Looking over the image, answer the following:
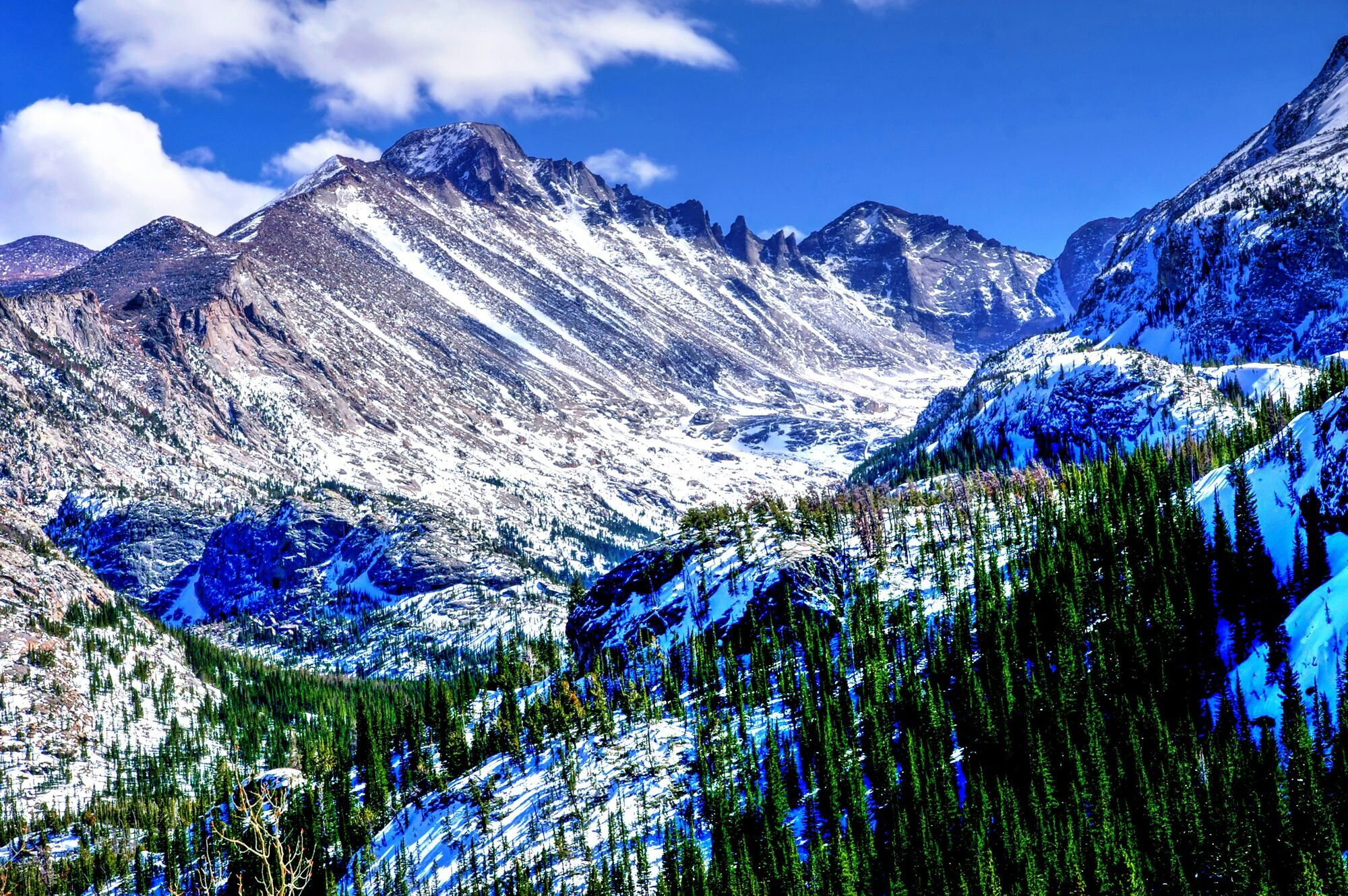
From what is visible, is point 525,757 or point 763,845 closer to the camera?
point 763,845

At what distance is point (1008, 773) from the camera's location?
10350cm

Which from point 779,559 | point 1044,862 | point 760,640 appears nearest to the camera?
point 1044,862

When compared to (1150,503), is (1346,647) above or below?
below

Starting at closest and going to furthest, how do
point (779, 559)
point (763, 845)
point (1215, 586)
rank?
point (763, 845) < point (1215, 586) < point (779, 559)

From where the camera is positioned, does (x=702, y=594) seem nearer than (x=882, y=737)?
No

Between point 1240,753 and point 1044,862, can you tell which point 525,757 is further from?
point 1240,753

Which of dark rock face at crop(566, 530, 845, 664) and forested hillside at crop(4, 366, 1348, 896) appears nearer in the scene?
forested hillside at crop(4, 366, 1348, 896)

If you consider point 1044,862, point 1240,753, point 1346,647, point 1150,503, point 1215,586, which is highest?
point 1150,503

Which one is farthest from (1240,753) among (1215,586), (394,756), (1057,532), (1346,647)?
(394,756)

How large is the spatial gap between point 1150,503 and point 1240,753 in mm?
47597

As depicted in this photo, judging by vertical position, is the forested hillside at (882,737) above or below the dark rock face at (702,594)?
below

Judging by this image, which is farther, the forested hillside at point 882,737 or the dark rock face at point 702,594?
the dark rock face at point 702,594

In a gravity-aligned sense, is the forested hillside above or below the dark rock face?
below

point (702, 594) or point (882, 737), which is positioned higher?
point (702, 594)
